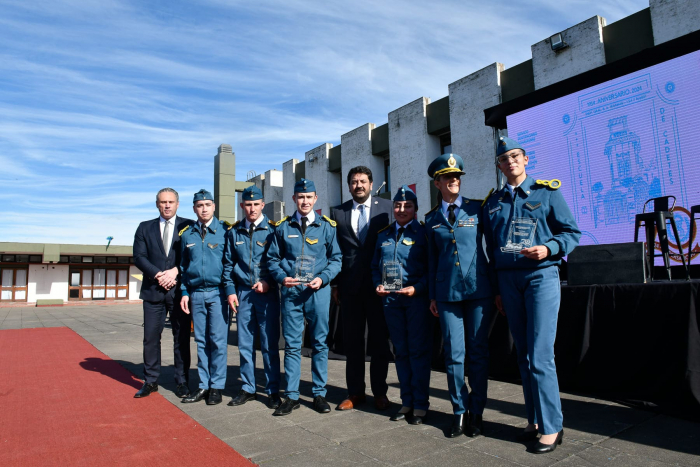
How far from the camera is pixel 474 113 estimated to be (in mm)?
13594

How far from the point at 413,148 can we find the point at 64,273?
27.4m

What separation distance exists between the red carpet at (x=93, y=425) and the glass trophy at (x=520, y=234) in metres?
2.18

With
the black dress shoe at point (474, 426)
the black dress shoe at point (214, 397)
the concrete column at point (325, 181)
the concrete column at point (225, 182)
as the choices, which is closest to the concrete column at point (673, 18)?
the black dress shoe at point (474, 426)

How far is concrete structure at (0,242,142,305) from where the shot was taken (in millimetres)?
29031

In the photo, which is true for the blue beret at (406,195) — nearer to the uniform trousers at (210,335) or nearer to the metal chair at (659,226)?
the uniform trousers at (210,335)

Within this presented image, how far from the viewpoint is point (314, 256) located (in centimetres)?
395

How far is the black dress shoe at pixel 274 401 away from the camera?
401cm

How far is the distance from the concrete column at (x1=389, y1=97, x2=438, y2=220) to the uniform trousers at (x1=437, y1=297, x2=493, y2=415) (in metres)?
11.8

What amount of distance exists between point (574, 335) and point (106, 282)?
34114 millimetres

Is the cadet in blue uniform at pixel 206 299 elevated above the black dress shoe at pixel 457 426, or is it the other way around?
the cadet in blue uniform at pixel 206 299

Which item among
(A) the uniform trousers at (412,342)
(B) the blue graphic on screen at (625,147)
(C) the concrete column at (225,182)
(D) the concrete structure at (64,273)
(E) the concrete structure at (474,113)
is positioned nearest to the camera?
(A) the uniform trousers at (412,342)

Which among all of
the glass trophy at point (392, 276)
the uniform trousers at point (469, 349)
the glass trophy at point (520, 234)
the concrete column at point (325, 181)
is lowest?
the uniform trousers at point (469, 349)

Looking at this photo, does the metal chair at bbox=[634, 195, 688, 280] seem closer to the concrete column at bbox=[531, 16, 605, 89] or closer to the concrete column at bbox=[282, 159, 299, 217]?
the concrete column at bbox=[531, 16, 605, 89]

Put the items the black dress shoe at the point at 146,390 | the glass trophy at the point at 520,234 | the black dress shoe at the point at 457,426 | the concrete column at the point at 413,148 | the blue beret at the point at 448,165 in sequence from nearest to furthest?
the glass trophy at the point at 520,234 → the black dress shoe at the point at 457,426 → the blue beret at the point at 448,165 → the black dress shoe at the point at 146,390 → the concrete column at the point at 413,148
